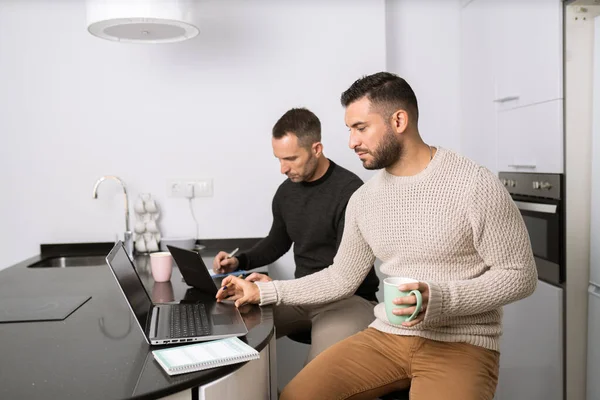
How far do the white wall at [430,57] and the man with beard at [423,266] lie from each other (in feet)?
5.11

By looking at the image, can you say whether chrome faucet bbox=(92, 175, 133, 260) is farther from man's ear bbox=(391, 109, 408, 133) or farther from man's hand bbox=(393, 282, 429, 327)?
man's hand bbox=(393, 282, 429, 327)

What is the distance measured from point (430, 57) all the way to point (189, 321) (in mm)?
2234

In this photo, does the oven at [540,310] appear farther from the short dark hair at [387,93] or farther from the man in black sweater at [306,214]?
the short dark hair at [387,93]

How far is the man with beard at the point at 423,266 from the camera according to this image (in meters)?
1.58

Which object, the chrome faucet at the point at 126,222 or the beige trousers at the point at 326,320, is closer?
the beige trousers at the point at 326,320

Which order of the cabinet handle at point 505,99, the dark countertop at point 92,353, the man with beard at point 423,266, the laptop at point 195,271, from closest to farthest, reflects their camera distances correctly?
the dark countertop at point 92,353 < the man with beard at point 423,266 < the laptop at point 195,271 < the cabinet handle at point 505,99

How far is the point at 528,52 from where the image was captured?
2.69 m

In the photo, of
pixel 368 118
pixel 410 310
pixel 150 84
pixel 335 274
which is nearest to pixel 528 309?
pixel 335 274

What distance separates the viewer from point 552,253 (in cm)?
259

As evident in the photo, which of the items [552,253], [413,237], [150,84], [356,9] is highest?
[356,9]

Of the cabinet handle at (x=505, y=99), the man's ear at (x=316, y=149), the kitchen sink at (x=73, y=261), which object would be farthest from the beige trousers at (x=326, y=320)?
the cabinet handle at (x=505, y=99)

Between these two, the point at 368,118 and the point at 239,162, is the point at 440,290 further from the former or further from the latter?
the point at 239,162

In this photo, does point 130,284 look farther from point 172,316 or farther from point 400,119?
point 400,119

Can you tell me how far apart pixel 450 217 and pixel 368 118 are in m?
0.36
